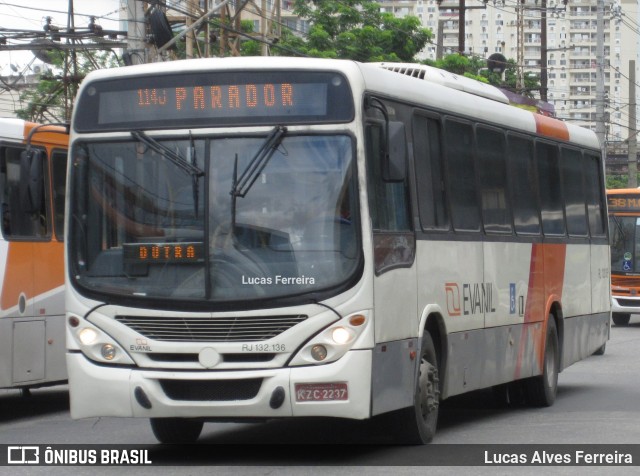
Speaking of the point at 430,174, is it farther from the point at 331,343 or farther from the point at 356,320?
the point at 331,343

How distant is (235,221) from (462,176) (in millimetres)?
3331

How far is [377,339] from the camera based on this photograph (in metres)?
10.1

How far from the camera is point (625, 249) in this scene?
3428 cm

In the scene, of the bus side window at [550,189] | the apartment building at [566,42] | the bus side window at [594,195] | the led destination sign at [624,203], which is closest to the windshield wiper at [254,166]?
the bus side window at [550,189]

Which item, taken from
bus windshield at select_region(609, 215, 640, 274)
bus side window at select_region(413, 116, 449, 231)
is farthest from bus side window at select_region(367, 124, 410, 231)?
bus windshield at select_region(609, 215, 640, 274)

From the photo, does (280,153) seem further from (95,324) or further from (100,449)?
(100,449)

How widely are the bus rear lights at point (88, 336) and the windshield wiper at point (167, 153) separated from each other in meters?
1.35

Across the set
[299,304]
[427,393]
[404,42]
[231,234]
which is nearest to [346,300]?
[299,304]

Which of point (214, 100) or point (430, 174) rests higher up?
point (214, 100)

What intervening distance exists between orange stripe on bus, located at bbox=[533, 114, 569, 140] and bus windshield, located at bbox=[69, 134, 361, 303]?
5.96 m

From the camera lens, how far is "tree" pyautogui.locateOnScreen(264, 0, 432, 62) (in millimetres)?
47750

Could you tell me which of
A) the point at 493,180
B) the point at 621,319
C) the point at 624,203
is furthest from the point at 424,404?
the point at 621,319

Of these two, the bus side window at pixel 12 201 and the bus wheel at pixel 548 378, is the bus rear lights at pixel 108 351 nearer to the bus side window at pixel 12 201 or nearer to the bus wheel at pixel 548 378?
the bus side window at pixel 12 201

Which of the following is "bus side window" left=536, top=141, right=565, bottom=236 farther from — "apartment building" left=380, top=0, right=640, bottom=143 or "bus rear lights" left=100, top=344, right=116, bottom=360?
"apartment building" left=380, top=0, right=640, bottom=143
